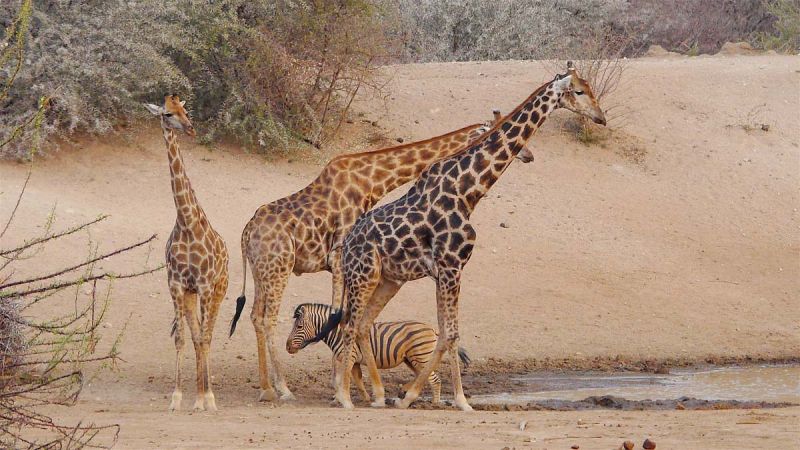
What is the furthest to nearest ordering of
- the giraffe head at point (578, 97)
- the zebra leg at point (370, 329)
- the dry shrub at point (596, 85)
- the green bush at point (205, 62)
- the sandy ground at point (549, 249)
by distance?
1. the dry shrub at point (596, 85)
2. the green bush at point (205, 62)
3. the giraffe head at point (578, 97)
4. the zebra leg at point (370, 329)
5. the sandy ground at point (549, 249)

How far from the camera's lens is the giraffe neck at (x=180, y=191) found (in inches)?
A: 344

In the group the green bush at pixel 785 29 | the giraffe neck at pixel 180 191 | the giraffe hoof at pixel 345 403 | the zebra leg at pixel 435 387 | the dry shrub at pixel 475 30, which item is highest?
the green bush at pixel 785 29

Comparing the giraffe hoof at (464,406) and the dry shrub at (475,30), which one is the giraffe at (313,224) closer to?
the giraffe hoof at (464,406)

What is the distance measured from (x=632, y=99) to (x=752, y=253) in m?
4.21

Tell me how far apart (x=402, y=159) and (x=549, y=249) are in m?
4.37

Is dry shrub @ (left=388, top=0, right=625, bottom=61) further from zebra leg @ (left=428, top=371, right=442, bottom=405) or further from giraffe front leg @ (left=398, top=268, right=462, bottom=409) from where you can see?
giraffe front leg @ (left=398, top=268, right=462, bottom=409)

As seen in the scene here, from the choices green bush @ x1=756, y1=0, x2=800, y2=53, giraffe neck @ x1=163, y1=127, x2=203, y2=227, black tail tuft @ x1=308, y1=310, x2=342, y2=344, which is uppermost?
green bush @ x1=756, y1=0, x2=800, y2=53

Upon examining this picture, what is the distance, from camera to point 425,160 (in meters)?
9.65

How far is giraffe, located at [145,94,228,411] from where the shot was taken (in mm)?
8594

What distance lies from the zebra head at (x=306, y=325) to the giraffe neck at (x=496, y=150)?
5.20ft

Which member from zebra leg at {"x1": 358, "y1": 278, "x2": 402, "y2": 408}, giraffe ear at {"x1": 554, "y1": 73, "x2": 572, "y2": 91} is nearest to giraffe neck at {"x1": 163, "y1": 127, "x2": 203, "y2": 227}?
zebra leg at {"x1": 358, "y1": 278, "x2": 402, "y2": 408}

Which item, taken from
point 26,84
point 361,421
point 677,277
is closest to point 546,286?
point 677,277

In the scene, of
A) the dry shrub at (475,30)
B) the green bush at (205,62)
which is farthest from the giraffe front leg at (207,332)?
the dry shrub at (475,30)

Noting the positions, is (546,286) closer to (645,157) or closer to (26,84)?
(645,157)
